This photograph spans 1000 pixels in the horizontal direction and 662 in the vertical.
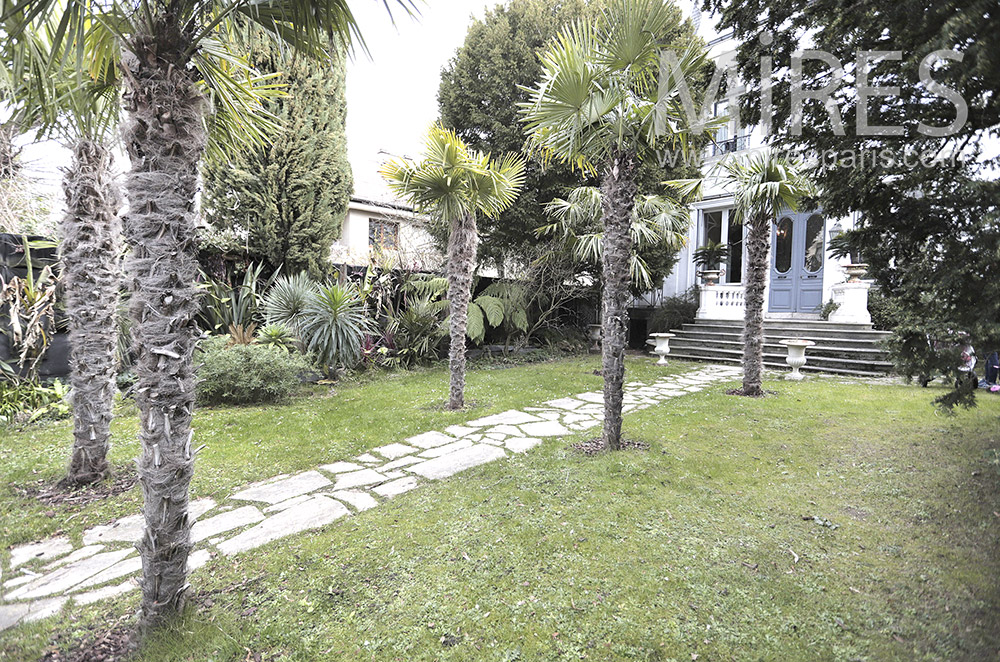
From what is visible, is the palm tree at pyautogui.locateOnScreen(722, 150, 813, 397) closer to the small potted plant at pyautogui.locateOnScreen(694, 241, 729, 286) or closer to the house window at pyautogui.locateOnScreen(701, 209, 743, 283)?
the small potted plant at pyautogui.locateOnScreen(694, 241, 729, 286)

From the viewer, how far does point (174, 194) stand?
77.5 inches

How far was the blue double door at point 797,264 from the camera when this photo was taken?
38.2 feet

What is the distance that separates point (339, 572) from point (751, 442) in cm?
405

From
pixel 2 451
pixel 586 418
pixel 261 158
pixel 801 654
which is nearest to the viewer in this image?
pixel 801 654

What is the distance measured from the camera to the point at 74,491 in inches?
138

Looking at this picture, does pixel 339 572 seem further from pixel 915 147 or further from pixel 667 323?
pixel 667 323

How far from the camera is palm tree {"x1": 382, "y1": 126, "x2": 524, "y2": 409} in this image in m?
5.45

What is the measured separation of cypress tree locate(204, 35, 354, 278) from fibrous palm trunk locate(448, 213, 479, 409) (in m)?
4.09

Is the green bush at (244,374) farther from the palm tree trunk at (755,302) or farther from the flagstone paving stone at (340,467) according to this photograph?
the palm tree trunk at (755,302)

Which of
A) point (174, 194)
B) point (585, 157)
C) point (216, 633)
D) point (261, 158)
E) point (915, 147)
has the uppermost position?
point (261, 158)

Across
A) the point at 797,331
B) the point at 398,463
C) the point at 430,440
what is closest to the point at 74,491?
the point at 398,463

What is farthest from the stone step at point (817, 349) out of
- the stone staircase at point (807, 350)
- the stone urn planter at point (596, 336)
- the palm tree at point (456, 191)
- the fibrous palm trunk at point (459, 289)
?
the fibrous palm trunk at point (459, 289)

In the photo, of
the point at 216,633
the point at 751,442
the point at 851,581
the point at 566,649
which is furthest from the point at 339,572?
the point at 751,442

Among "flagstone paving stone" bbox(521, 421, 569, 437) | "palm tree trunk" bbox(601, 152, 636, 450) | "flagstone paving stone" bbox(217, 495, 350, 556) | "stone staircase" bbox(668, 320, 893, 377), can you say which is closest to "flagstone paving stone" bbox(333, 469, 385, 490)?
"flagstone paving stone" bbox(217, 495, 350, 556)
